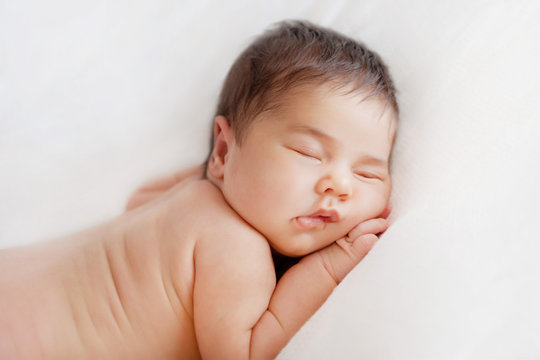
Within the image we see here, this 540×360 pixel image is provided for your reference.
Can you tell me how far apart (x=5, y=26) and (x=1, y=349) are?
3.41 feet

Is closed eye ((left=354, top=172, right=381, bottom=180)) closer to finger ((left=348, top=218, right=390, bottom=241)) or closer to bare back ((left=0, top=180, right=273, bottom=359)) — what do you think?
finger ((left=348, top=218, right=390, bottom=241))

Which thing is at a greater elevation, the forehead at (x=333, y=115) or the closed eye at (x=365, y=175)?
the forehead at (x=333, y=115)

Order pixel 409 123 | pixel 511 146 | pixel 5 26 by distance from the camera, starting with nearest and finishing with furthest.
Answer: pixel 511 146 < pixel 409 123 < pixel 5 26

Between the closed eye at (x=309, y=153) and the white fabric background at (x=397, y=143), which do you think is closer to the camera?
the white fabric background at (x=397, y=143)

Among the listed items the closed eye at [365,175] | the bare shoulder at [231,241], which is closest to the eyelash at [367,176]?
the closed eye at [365,175]

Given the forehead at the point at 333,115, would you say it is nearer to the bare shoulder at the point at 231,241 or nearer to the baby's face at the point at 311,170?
the baby's face at the point at 311,170

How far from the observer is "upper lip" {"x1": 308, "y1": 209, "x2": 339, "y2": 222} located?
1.21 metres

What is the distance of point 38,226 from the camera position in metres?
1.61

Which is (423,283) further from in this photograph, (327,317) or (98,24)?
(98,24)

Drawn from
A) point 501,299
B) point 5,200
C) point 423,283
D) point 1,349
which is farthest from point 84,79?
point 501,299

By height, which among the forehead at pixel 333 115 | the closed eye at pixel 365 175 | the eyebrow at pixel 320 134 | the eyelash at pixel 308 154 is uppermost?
the forehead at pixel 333 115

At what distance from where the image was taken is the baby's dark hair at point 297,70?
128cm

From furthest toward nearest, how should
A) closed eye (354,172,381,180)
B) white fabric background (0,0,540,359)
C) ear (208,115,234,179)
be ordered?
ear (208,115,234,179), closed eye (354,172,381,180), white fabric background (0,0,540,359)

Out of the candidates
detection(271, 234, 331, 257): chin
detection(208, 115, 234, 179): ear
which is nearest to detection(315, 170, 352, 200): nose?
detection(271, 234, 331, 257): chin
